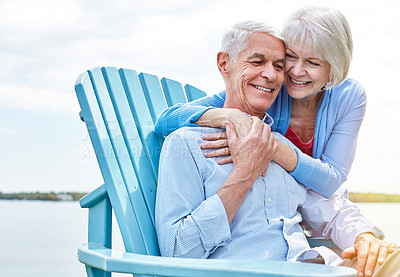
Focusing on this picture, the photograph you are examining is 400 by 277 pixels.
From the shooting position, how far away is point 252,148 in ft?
6.60

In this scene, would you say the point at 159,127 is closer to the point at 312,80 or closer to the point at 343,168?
the point at 312,80

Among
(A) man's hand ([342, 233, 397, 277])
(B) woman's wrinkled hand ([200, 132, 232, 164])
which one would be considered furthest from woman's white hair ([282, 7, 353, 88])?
(A) man's hand ([342, 233, 397, 277])

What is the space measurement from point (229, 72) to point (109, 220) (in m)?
0.78

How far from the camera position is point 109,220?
2121 mm

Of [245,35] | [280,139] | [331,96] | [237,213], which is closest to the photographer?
[237,213]

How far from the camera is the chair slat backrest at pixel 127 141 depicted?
6.59 feet

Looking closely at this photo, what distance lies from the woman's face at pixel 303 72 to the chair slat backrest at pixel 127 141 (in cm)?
63

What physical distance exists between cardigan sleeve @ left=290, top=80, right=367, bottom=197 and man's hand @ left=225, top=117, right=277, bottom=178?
13.1 inches

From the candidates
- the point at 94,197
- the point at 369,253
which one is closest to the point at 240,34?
the point at 94,197

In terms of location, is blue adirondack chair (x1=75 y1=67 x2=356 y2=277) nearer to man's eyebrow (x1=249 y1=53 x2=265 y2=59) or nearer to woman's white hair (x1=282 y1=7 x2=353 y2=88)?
man's eyebrow (x1=249 y1=53 x2=265 y2=59)

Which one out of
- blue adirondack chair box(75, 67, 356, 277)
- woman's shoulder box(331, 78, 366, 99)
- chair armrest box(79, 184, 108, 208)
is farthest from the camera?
woman's shoulder box(331, 78, 366, 99)

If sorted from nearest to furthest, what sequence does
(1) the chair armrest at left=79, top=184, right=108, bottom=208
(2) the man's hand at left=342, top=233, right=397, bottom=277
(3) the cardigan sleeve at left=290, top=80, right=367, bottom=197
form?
(2) the man's hand at left=342, top=233, right=397, bottom=277, (1) the chair armrest at left=79, top=184, right=108, bottom=208, (3) the cardigan sleeve at left=290, top=80, right=367, bottom=197

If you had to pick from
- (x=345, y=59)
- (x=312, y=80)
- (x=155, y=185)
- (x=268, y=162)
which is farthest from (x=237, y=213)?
(x=345, y=59)

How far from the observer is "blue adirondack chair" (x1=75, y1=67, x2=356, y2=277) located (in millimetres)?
1841
